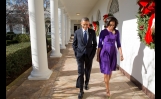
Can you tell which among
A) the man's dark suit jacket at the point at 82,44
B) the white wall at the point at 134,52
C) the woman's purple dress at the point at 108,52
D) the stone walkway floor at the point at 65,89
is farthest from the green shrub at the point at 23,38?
the woman's purple dress at the point at 108,52

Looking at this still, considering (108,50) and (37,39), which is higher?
(37,39)

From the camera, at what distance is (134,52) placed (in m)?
4.20

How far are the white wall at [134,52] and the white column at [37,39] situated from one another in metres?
2.73

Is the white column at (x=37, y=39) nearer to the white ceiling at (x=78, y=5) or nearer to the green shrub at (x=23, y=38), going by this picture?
the white ceiling at (x=78, y=5)

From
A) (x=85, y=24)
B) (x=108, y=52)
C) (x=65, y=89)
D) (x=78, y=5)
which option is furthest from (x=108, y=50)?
(x=78, y=5)

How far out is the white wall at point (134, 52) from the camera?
3270mm

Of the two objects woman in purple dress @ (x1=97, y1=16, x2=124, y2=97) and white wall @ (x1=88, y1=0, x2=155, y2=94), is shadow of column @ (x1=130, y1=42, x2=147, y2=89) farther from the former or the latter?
woman in purple dress @ (x1=97, y1=16, x2=124, y2=97)

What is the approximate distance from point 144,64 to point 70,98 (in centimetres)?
199

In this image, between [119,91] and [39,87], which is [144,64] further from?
[39,87]

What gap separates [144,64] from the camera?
3.55m

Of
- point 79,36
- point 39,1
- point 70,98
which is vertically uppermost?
point 39,1

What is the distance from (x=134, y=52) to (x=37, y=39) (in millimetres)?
2987

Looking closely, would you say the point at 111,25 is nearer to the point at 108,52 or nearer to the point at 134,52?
the point at 108,52

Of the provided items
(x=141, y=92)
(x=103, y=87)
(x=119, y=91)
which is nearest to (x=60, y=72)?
(x=103, y=87)
